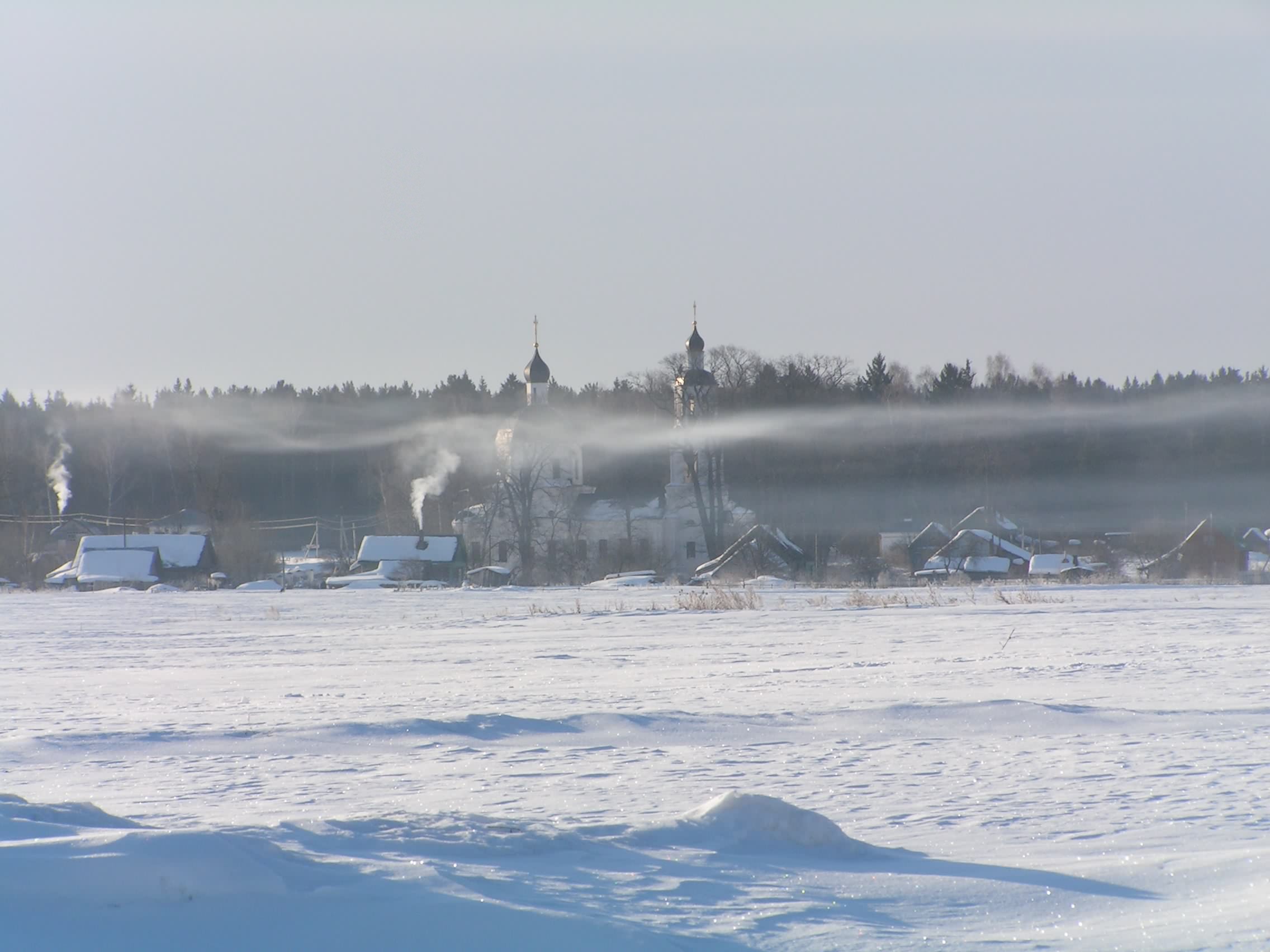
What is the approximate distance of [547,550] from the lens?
61656mm

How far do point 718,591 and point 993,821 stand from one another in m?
21.4

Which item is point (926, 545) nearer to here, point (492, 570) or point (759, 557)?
point (759, 557)

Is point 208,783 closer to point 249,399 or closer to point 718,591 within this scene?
point 718,591

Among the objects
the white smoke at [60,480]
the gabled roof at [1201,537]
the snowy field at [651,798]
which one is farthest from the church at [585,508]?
the snowy field at [651,798]

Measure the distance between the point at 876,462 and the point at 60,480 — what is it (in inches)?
1915

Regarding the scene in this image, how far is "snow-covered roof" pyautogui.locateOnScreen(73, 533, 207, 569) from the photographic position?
61844mm

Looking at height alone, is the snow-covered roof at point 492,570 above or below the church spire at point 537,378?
below

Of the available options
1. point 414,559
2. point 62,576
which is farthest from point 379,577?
point 62,576

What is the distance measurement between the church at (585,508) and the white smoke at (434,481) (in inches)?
108

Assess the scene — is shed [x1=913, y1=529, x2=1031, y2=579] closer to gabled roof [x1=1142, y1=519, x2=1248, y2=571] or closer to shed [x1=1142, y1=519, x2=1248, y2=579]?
gabled roof [x1=1142, y1=519, x2=1248, y2=571]

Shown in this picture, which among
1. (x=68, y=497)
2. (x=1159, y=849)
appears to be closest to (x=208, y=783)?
(x=1159, y=849)

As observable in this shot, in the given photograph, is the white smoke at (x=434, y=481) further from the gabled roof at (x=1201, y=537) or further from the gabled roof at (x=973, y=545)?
the gabled roof at (x=1201, y=537)

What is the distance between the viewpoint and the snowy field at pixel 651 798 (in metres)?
4.54

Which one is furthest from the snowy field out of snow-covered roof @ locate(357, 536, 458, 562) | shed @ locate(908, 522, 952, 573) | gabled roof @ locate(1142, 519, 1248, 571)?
shed @ locate(908, 522, 952, 573)
